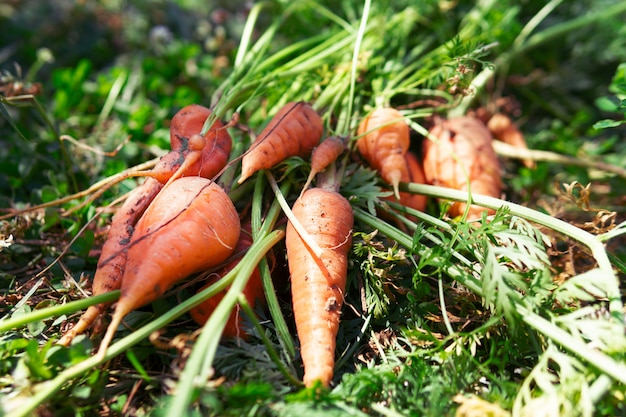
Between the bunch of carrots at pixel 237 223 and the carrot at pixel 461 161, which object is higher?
the bunch of carrots at pixel 237 223

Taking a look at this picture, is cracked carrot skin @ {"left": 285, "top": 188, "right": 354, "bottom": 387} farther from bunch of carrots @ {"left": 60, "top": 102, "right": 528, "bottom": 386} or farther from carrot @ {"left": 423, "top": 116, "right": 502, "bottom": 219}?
carrot @ {"left": 423, "top": 116, "right": 502, "bottom": 219}

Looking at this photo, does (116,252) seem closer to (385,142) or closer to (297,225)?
(297,225)

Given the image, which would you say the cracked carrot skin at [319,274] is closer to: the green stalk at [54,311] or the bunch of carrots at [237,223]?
the bunch of carrots at [237,223]

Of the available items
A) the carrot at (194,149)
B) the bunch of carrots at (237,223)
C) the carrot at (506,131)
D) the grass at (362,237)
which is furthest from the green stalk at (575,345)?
the carrot at (506,131)

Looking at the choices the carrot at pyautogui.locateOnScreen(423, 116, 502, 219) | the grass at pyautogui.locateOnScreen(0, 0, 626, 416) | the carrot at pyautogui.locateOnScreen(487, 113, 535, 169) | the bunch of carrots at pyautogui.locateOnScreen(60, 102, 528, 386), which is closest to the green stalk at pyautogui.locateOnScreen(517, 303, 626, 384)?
the grass at pyautogui.locateOnScreen(0, 0, 626, 416)

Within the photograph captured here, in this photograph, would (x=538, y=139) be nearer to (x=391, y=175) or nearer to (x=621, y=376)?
(x=391, y=175)

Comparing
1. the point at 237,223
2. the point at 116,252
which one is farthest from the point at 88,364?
the point at 237,223
